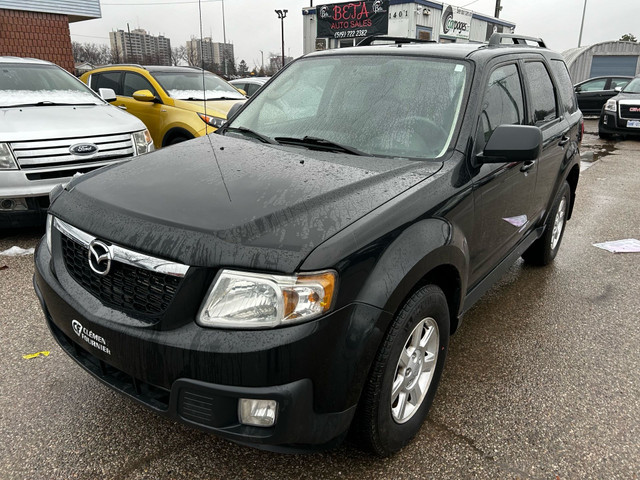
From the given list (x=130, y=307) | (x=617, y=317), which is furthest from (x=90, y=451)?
(x=617, y=317)

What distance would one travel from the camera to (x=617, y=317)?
348 cm

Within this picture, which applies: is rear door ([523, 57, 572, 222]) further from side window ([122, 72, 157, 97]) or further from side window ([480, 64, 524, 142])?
side window ([122, 72, 157, 97])

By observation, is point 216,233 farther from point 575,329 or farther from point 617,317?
point 617,317

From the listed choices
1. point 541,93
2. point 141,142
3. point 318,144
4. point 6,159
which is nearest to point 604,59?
point 541,93

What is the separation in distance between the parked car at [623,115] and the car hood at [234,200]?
40.7 ft

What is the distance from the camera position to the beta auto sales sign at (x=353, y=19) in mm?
27297

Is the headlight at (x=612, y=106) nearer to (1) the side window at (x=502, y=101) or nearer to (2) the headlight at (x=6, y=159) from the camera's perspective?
(1) the side window at (x=502, y=101)

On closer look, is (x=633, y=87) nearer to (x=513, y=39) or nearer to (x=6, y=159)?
(x=513, y=39)

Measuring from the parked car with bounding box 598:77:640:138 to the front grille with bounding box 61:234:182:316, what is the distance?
13.6 metres

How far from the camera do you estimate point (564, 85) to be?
4.09m

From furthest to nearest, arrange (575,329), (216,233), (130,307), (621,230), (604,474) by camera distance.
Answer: (621,230)
(575,329)
(604,474)
(130,307)
(216,233)

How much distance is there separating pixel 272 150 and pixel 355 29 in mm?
28106

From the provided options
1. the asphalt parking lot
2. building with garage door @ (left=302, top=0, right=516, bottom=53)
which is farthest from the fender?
building with garage door @ (left=302, top=0, right=516, bottom=53)

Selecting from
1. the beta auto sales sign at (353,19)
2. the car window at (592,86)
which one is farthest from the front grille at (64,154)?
the beta auto sales sign at (353,19)
